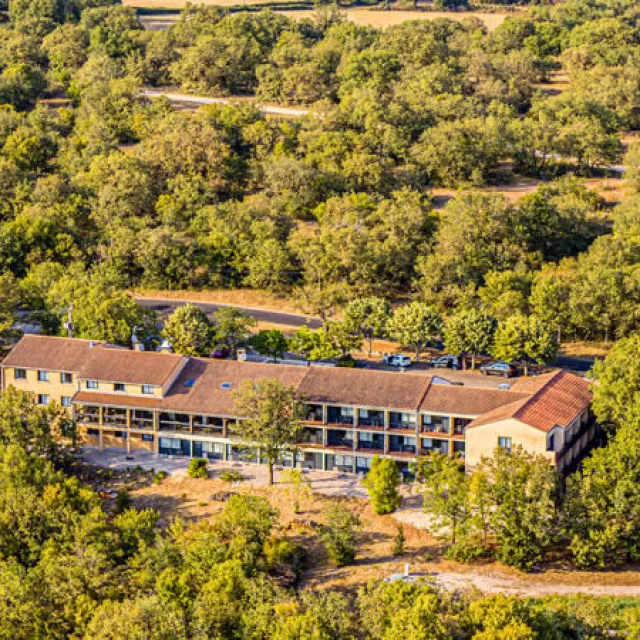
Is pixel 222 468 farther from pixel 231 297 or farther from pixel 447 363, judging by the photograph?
pixel 231 297

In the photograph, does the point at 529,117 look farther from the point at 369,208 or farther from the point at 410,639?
the point at 410,639

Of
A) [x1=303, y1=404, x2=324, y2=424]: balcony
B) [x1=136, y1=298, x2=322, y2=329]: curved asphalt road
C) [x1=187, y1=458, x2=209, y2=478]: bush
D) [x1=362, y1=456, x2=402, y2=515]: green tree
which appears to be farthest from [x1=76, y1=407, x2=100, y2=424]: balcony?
[x1=136, y1=298, x2=322, y2=329]: curved asphalt road

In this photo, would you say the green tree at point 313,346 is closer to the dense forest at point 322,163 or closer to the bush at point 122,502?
the dense forest at point 322,163

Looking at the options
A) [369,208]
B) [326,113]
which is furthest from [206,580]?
[326,113]

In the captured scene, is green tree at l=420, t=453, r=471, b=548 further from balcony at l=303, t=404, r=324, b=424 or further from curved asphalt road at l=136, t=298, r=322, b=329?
curved asphalt road at l=136, t=298, r=322, b=329

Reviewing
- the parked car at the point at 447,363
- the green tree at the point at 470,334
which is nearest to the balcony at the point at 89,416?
the parked car at the point at 447,363

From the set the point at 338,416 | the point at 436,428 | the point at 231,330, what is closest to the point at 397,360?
the point at 231,330
